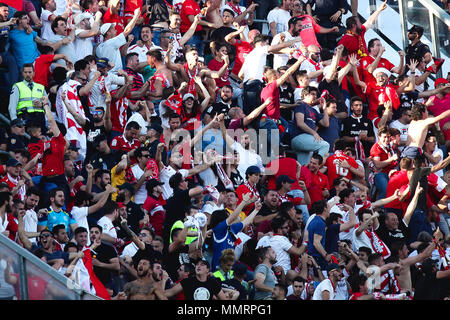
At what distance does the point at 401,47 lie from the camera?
20.6m

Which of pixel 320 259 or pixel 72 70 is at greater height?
pixel 72 70

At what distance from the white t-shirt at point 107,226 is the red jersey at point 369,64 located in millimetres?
6322

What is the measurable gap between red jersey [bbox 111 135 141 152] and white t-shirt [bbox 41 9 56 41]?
6.74 ft

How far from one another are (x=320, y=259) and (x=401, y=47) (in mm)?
6369

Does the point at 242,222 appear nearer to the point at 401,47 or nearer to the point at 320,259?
the point at 320,259

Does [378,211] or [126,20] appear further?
[126,20]

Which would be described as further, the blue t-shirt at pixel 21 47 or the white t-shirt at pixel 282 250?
the blue t-shirt at pixel 21 47

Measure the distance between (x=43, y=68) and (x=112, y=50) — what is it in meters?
1.34

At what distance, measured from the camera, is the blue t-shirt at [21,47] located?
1673cm

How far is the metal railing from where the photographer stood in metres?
10.7

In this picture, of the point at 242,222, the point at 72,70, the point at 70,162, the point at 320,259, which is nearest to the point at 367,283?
the point at 320,259

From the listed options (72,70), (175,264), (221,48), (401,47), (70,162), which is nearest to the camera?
(175,264)

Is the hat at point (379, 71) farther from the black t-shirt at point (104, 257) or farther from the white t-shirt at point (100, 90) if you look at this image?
the black t-shirt at point (104, 257)

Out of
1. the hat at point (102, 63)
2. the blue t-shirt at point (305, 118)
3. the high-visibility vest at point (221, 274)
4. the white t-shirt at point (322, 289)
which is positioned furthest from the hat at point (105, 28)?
the white t-shirt at point (322, 289)
